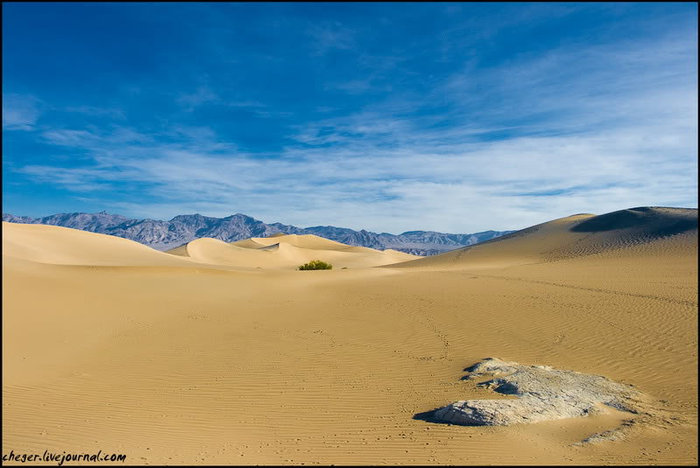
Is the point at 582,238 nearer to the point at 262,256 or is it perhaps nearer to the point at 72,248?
the point at 262,256

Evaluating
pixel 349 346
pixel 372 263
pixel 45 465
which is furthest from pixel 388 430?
pixel 372 263

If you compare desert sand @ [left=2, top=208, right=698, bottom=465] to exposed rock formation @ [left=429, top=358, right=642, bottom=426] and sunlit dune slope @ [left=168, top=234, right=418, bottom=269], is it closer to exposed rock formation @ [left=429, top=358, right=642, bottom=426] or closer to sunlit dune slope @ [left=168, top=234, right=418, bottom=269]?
exposed rock formation @ [left=429, top=358, right=642, bottom=426]

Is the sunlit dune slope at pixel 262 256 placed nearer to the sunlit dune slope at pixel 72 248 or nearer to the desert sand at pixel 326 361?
the sunlit dune slope at pixel 72 248

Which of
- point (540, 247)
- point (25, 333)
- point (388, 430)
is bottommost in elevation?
point (388, 430)

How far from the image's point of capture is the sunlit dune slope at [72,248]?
32.4 metres

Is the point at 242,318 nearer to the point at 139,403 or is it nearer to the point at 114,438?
the point at 139,403

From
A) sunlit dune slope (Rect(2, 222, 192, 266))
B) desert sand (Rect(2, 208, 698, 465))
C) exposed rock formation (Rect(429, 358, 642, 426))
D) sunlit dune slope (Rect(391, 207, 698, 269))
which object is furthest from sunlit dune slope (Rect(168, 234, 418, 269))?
exposed rock formation (Rect(429, 358, 642, 426))

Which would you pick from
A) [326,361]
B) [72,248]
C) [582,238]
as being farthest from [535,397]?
[582,238]

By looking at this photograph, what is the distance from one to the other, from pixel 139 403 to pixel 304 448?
4.02 meters

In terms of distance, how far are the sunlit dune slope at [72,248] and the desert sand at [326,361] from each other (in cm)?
991

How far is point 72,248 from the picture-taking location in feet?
127

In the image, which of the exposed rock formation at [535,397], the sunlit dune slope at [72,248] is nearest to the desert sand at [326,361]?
the exposed rock formation at [535,397]

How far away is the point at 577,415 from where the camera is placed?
7.25 metres

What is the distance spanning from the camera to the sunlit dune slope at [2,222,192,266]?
106 ft
